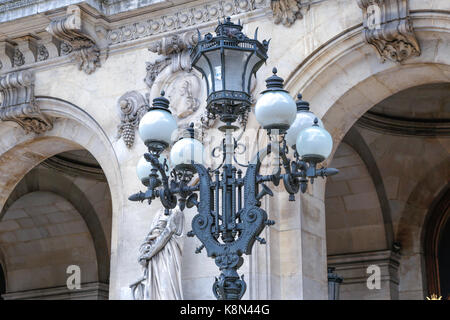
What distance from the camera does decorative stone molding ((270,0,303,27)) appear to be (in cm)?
1230

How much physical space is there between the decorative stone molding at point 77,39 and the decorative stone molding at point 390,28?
4.33m

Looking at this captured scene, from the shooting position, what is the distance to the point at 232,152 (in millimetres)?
8586

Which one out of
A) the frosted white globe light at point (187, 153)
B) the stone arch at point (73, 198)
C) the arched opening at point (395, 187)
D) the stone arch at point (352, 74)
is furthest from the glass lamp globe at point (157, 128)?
the stone arch at point (73, 198)

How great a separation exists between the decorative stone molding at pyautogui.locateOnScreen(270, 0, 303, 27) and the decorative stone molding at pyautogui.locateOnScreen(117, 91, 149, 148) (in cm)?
234

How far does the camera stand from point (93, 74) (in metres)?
13.9

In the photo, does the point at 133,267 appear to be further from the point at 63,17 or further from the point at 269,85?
the point at 269,85

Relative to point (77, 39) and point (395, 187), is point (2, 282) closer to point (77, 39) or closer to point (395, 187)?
point (77, 39)

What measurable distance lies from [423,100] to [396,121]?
603mm

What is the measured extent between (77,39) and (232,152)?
601 cm

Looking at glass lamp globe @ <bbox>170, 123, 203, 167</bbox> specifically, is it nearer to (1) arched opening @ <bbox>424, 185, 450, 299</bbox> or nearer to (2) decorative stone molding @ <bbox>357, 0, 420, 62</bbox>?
(2) decorative stone molding @ <bbox>357, 0, 420, 62</bbox>

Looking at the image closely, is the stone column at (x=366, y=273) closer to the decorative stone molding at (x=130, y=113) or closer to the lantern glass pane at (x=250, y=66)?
the decorative stone molding at (x=130, y=113)

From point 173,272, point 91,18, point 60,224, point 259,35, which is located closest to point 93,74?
point 91,18

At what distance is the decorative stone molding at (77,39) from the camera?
13.3 m

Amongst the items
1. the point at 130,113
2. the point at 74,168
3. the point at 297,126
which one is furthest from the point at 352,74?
the point at 74,168
